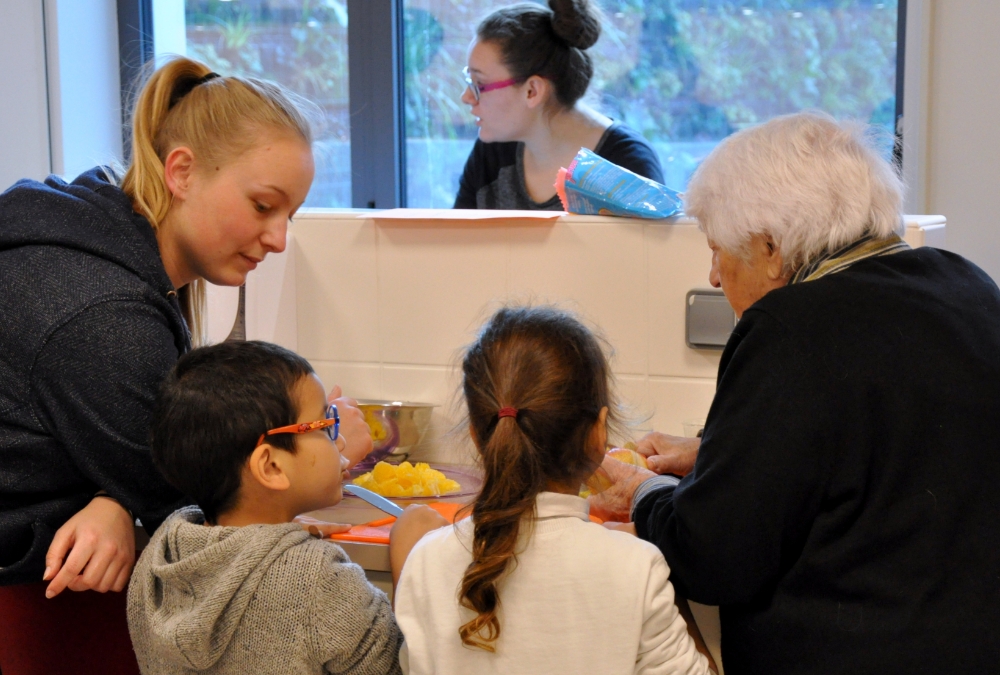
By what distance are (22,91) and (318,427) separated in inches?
100

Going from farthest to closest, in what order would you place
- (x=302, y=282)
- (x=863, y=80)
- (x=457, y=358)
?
(x=863, y=80), (x=302, y=282), (x=457, y=358)

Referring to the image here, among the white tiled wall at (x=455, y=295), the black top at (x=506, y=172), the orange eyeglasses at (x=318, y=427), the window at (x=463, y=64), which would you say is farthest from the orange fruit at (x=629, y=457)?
the window at (x=463, y=64)

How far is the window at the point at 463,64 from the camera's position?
310 centimetres

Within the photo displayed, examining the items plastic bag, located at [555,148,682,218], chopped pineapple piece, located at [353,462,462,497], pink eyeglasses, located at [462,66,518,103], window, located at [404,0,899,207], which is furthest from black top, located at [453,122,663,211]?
chopped pineapple piece, located at [353,462,462,497]

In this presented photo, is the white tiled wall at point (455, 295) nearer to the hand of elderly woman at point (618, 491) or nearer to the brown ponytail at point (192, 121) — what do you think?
the hand of elderly woman at point (618, 491)

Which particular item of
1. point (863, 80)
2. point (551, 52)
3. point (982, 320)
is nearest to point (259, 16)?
point (551, 52)

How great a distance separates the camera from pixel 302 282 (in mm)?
2043

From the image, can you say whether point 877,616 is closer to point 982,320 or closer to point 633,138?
point 982,320

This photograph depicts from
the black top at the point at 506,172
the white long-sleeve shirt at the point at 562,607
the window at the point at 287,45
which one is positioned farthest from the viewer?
the window at the point at 287,45

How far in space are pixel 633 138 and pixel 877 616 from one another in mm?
1574

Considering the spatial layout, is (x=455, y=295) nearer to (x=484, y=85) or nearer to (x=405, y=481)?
(x=405, y=481)

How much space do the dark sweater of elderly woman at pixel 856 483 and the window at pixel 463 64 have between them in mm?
2165

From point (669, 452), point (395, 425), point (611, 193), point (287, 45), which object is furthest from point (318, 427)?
point (287, 45)

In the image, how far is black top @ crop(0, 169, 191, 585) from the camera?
117 centimetres
